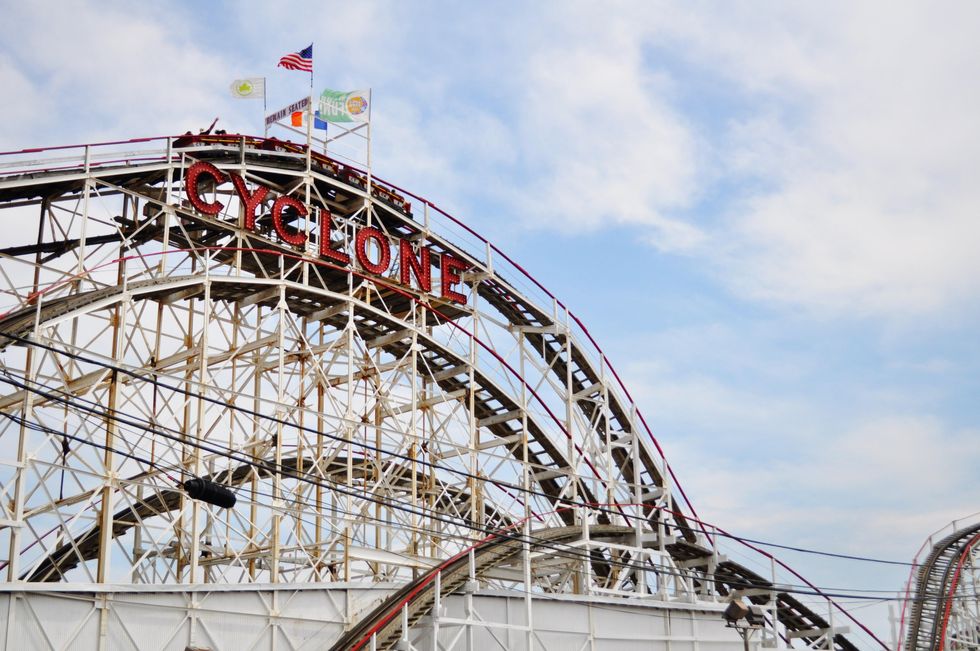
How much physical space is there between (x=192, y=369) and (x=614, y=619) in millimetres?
12849

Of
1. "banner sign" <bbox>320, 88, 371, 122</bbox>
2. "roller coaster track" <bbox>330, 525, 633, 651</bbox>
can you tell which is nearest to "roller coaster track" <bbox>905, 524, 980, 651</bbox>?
"roller coaster track" <bbox>330, 525, 633, 651</bbox>

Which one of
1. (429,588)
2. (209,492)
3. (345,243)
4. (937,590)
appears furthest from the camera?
(937,590)

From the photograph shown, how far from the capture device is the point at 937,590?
141 ft

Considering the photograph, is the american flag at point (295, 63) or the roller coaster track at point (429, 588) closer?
the roller coaster track at point (429, 588)

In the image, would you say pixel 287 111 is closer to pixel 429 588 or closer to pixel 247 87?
pixel 247 87

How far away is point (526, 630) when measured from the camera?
3003 cm

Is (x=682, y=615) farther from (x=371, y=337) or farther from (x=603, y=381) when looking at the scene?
(x=371, y=337)

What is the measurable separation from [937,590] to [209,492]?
30423 millimetres

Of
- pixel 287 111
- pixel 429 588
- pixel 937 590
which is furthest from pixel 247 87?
pixel 937 590

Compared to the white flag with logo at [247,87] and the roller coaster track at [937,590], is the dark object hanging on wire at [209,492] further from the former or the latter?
the roller coaster track at [937,590]

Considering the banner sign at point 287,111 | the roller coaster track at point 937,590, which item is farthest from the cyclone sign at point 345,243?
the roller coaster track at point 937,590

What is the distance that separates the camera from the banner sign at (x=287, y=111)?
36.3 m

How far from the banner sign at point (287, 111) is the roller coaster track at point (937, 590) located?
24.1 meters

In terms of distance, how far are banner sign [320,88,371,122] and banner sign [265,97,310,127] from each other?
783 millimetres
